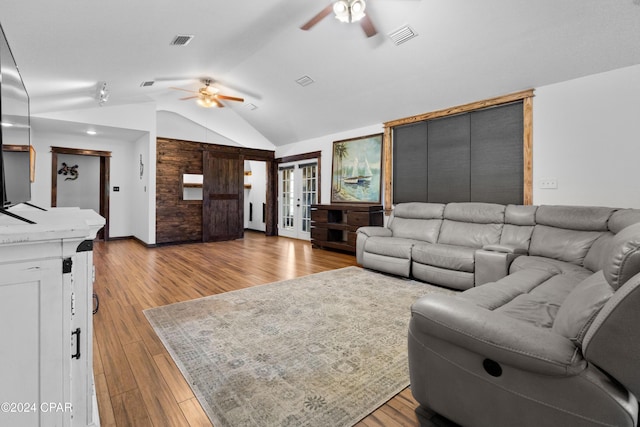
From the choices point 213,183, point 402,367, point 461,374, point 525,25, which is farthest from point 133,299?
point 525,25

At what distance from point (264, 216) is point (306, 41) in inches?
219

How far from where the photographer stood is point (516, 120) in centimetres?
394

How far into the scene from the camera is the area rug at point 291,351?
1493 mm

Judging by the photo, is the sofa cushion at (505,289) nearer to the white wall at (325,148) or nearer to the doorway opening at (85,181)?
the white wall at (325,148)

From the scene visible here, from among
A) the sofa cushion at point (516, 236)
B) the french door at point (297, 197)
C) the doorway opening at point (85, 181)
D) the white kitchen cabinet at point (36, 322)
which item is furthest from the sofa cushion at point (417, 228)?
the doorway opening at point (85, 181)

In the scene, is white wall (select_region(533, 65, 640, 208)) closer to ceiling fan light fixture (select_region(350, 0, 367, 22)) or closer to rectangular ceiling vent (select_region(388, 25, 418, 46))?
rectangular ceiling vent (select_region(388, 25, 418, 46))

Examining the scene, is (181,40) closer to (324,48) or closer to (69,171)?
(324,48)

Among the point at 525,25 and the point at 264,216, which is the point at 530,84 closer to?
the point at 525,25

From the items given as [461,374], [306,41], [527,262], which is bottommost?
[461,374]

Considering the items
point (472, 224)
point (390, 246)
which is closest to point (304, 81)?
point (390, 246)

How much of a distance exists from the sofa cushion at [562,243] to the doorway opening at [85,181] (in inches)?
316

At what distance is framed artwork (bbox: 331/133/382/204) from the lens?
222 inches

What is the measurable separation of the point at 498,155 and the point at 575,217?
1367mm

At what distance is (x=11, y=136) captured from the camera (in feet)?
4.60
